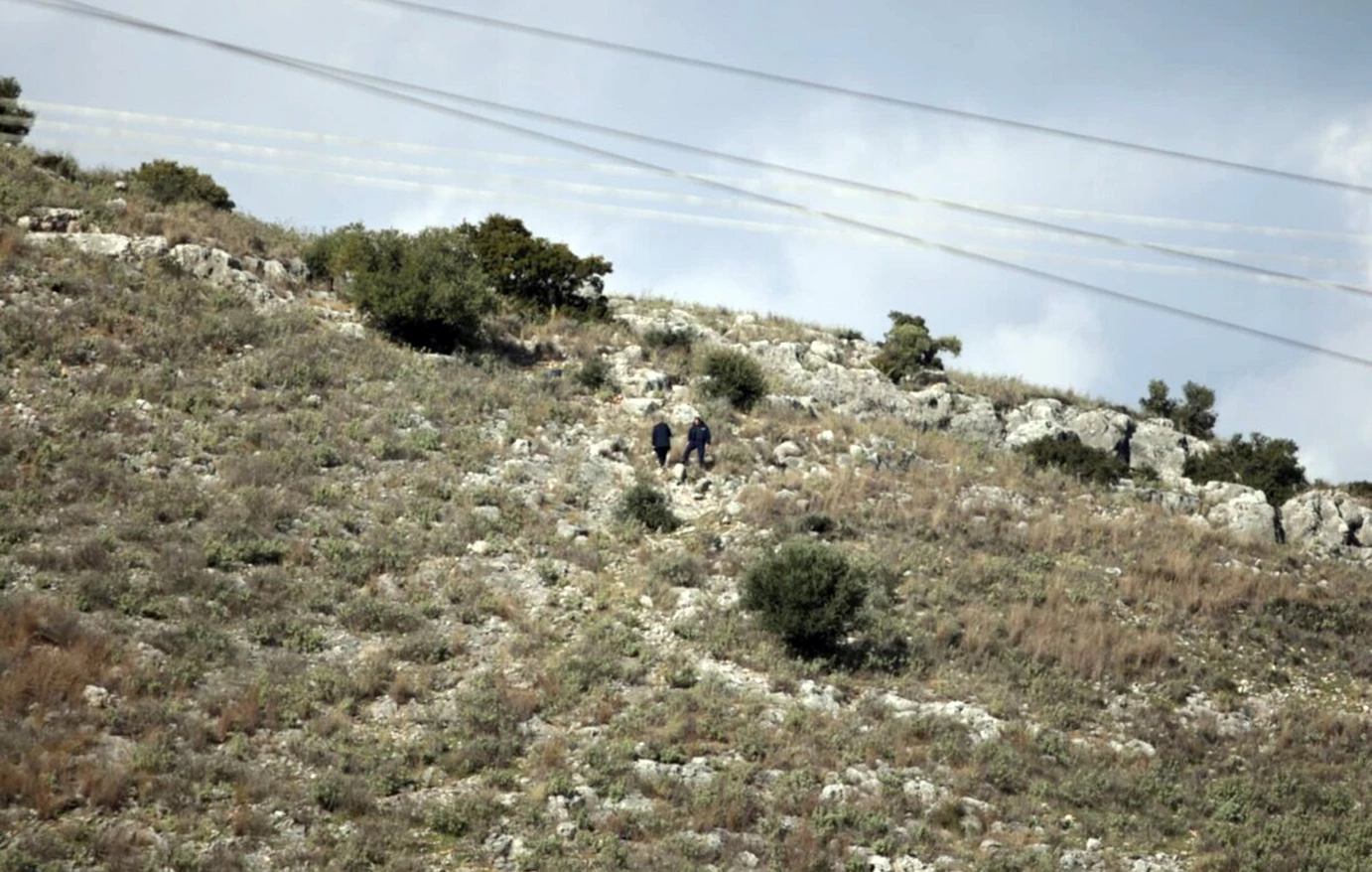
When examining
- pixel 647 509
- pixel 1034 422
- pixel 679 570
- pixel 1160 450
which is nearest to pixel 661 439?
pixel 647 509

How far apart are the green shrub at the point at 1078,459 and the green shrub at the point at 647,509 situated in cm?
1468

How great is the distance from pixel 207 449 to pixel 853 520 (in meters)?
14.6

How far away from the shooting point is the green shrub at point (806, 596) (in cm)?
2420

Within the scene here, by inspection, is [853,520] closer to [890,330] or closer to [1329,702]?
[1329,702]

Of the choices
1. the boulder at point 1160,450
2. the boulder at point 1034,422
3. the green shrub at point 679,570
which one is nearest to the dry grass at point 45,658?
the green shrub at point 679,570

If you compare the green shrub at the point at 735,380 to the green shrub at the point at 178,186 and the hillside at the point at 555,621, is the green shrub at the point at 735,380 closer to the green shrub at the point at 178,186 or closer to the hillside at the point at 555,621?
the hillside at the point at 555,621

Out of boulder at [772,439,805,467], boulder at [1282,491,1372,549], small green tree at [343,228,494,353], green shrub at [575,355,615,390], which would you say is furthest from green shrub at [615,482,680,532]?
boulder at [1282,491,1372,549]

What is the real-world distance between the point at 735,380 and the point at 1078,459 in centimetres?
1115

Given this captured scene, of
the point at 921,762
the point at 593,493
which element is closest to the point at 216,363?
the point at 593,493

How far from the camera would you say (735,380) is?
37.6m

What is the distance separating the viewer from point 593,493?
3039 centimetres

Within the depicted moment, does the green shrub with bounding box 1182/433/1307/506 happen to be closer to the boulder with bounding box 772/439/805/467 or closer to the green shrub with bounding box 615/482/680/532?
the boulder with bounding box 772/439/805/467

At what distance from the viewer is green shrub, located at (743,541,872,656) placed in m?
24.2

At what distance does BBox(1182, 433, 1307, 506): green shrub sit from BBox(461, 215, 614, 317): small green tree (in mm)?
20955
